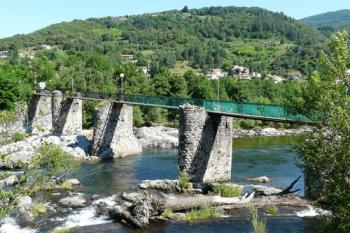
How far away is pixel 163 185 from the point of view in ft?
102

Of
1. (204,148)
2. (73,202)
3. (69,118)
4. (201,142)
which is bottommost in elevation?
(73,202)

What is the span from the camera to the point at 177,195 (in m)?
29.3

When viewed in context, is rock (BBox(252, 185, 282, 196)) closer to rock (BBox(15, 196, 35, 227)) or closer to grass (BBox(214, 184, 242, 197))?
grass (BBox(214, 184, 242, 197))

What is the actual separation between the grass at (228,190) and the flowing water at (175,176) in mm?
3526

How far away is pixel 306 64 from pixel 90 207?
14109cm

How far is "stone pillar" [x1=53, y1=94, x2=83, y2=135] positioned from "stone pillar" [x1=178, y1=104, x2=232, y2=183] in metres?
24.2

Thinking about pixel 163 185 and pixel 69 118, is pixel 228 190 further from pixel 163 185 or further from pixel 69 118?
pixel 69 118

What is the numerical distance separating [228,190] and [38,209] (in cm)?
1045

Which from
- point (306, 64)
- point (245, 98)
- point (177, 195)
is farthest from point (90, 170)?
point (306, 64)

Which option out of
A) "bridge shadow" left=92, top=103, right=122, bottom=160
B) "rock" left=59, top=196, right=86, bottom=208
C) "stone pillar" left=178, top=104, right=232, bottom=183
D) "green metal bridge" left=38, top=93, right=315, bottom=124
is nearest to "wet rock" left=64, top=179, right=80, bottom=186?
"rock" left=59, top=196, right=86, bottom=208

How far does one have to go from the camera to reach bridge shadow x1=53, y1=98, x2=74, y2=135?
179 ft

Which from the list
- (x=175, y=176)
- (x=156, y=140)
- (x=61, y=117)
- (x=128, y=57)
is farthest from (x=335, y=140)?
(x=128, y=57)

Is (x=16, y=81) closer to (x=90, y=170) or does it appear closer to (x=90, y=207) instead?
(x=90, y=170)

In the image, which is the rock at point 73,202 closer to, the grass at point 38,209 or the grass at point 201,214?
the grass at point 38,209
